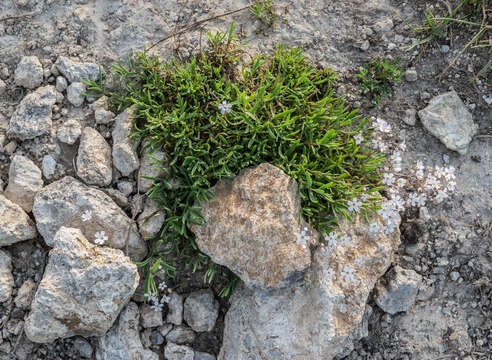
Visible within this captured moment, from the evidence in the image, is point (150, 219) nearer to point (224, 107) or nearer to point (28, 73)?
point (224, 107)

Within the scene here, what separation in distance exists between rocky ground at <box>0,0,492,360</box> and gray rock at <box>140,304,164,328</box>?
0.05 ft

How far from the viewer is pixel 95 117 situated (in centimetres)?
475

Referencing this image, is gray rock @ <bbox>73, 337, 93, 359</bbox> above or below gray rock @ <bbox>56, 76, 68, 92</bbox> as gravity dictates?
below

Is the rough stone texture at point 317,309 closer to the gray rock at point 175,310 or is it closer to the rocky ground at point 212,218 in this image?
the rocky ground at point 212,218

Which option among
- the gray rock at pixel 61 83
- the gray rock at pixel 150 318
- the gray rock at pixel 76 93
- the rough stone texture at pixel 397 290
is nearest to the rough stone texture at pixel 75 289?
the gray rock at pixel 150 318

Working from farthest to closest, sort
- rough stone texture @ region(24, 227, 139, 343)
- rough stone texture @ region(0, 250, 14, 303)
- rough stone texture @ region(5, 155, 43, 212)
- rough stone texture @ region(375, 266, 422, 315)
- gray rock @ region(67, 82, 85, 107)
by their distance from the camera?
gray rock @ region(67, 82, 85, 107)
rough stone texture @ region(375, 266, 422, 315)
rough stone texture @ region(5, 155, 43, 212)
rough stone texture @ region(0, 250, 14, 303)
rough stone texture @ region(24, 227, 139, 343)

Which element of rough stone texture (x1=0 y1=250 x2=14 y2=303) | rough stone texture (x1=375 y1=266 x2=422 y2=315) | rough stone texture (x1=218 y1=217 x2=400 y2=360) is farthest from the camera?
rough stone texture (x1=375 y1=266 x2=422 y2=315)

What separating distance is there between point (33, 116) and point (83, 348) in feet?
8.78

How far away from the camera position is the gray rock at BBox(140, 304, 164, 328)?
457 cm

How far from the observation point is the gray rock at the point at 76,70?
15.8 feet

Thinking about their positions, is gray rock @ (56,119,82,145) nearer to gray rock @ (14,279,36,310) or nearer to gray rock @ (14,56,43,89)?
gray rock @ (14,56,43,89)

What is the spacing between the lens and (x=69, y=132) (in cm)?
467

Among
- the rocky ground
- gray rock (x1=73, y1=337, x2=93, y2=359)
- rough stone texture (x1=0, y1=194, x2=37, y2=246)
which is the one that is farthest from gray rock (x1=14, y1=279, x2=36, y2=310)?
gray rock (x1=73, y1=337, x2=93, y2=359)

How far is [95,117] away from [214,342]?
2962mm
